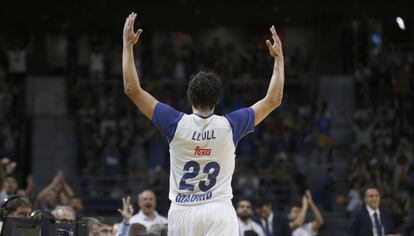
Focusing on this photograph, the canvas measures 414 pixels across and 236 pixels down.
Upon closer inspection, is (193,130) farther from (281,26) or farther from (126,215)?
(281,26)

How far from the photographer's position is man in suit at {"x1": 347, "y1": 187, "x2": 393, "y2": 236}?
13.8 metres

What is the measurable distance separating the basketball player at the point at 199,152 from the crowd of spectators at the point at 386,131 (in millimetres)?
12655

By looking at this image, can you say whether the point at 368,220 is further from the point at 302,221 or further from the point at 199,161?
the point at 199,161

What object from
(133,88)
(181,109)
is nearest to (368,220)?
(133,88)

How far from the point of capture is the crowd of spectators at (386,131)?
21703 mm

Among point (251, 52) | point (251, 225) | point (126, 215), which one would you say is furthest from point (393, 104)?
point (126, 215)

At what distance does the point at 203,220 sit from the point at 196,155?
0.44 metres

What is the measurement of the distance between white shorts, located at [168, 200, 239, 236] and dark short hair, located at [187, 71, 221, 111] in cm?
67

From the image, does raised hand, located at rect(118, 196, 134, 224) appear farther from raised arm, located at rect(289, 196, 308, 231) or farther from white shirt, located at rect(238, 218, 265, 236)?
raised arm, located at rect(289, 196, 308, 231)

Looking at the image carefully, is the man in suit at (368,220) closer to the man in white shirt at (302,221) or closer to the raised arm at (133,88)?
the man in white shirt at (302,221)

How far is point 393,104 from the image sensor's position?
83.4 ft

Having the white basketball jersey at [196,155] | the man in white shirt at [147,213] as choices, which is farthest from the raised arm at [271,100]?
the man in white shirt at [147,213]

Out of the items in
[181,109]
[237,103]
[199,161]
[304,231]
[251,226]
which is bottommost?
[304,231]

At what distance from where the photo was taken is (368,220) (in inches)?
543
